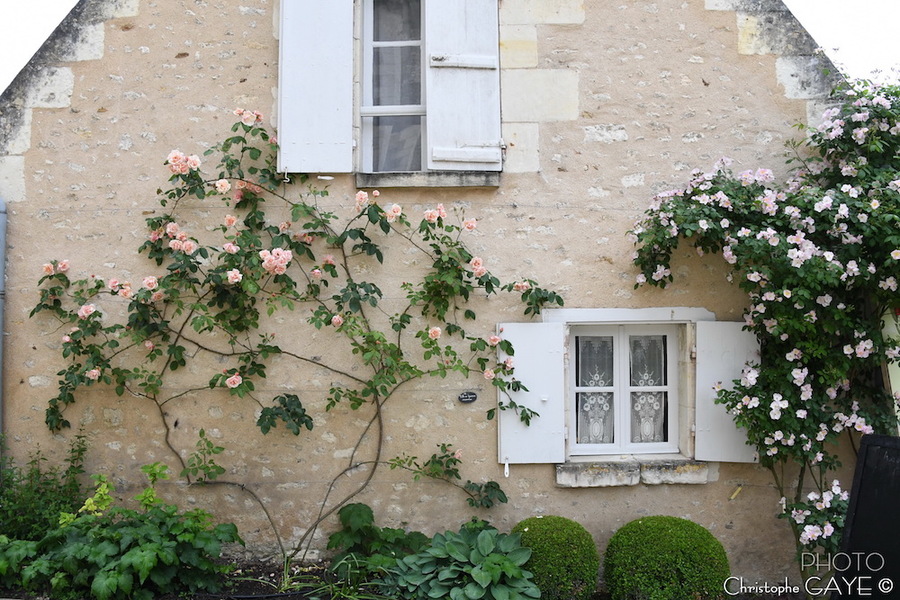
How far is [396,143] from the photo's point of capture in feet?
15.0

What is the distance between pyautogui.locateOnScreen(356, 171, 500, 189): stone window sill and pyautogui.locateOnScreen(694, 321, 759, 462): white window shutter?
160 centimetres

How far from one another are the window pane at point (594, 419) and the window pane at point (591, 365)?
8 centimetres

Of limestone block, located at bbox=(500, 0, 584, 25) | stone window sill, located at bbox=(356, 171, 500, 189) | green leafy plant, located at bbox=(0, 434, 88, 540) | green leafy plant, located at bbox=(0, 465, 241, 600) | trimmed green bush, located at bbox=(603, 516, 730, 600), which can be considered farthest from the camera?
limestone block, located at bbox=(500, 0, 584, 25)

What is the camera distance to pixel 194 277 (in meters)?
4.39

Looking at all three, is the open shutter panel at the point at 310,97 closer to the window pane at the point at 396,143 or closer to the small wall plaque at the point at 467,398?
the window pane at the point at 396,143

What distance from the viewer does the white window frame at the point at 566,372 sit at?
4.34 m

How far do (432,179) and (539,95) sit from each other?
858 mm

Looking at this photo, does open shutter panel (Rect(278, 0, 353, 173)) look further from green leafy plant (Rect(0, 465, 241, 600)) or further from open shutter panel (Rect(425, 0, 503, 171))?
green leafy plant (Rect(0, 465, 241, 600))

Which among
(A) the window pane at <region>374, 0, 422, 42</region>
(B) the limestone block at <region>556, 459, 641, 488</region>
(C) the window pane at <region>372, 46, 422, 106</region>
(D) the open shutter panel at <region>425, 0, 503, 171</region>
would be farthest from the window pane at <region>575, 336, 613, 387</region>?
Result: (A) the window pane at <region>374, 0, 422, 42</region>

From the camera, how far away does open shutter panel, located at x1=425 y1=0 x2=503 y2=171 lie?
4367 millimetres

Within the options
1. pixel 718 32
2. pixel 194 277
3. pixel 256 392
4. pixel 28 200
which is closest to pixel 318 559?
pixel 256 392

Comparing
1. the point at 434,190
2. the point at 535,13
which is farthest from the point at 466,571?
the point at 535,13

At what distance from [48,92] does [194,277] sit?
1.48m

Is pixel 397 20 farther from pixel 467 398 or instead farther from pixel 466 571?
pixel 466 571
